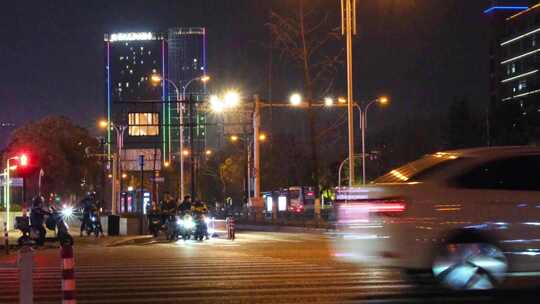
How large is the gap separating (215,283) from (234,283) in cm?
35

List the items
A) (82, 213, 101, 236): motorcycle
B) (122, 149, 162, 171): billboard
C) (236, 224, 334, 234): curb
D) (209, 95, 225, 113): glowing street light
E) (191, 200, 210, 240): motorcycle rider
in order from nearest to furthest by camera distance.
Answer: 1. (191, 200, 210, 240): motorcycle rider
2. (82, 213, 101, 236): motorcycle
3. (236, 224, 334, 234): curb
4. (209, 95, 225, 113): glowing street light
5. (122, 149, 162, 171): billboard

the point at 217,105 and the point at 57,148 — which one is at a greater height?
the point at 217,105

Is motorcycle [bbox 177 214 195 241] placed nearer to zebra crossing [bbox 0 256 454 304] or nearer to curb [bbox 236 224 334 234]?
curb [bbox 236 224 334 234]

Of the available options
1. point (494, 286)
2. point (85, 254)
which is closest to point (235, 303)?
point (494, 286)

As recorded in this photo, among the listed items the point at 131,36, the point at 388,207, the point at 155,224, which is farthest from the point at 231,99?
the point at 131,36

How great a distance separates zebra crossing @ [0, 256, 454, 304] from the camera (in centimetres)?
1233

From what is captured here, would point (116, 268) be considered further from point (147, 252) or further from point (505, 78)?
point (505, 78)

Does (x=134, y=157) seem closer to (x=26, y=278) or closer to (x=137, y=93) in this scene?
(x=137, y=93)

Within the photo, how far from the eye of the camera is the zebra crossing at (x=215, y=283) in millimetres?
12328

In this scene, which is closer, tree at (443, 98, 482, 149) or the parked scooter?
the parked scooter

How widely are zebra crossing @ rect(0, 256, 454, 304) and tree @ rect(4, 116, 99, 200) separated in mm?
52397

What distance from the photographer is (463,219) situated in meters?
11.2

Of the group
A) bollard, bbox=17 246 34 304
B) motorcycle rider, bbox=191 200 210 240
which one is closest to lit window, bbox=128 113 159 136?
motorcycle rider, bbox=191 200 210 240

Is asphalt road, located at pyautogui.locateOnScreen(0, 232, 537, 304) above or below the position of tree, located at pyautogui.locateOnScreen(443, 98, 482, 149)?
below
